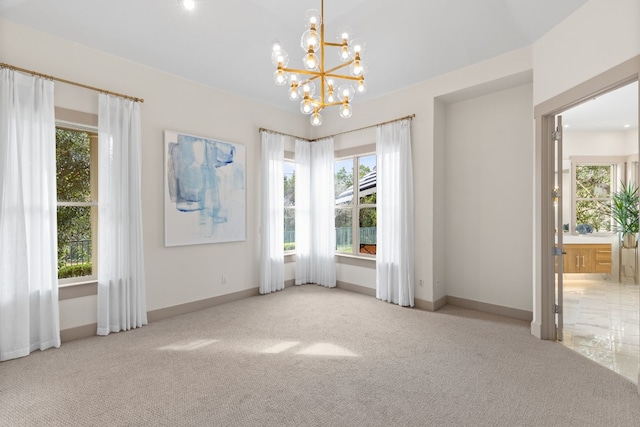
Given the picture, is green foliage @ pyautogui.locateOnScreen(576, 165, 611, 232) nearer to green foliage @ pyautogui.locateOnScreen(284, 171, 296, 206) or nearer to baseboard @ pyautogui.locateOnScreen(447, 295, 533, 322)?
baseboard @ pyautogui.locateOnScreen(447, 295, 533, 322)

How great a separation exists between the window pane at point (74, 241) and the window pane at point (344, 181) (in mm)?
3861

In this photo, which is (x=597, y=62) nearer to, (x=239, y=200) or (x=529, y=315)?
(x=529, y=315)

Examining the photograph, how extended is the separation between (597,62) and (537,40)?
0.96 meters

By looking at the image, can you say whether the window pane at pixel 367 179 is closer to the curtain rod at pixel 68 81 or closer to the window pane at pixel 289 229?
the window pane at pixel 289 229

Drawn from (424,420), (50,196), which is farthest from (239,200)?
(424,420)

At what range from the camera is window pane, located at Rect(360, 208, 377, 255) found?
5.56m

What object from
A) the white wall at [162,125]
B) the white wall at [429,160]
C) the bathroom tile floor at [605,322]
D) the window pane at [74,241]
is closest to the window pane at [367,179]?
the white wall at [429,160]

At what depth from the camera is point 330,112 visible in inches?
233

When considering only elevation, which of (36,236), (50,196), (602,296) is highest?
(50,196)

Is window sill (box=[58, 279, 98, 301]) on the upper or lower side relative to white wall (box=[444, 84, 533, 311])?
lower

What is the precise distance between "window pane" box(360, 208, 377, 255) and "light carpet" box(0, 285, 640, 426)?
71.2 inches

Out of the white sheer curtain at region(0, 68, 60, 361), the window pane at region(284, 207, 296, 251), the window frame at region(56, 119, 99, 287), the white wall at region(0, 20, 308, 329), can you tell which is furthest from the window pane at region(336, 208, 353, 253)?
the white sheer curtain at region(0, 68, 60, 361)

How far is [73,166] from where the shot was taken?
361 centimetres

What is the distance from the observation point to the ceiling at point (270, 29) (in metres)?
3.26
